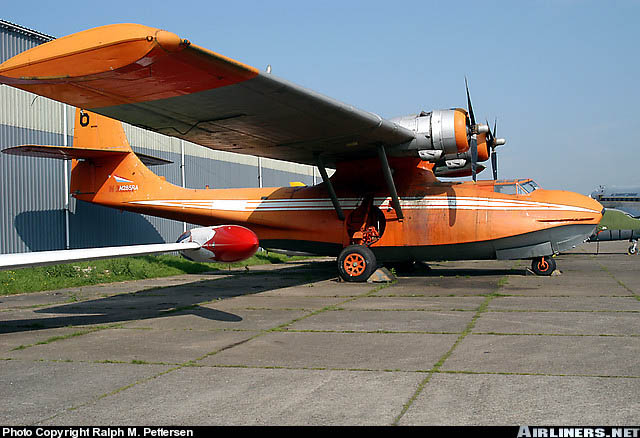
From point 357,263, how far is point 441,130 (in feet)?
12.1

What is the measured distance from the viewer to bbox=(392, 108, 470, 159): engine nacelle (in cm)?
1296

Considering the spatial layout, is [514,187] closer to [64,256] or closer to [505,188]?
[505,188]

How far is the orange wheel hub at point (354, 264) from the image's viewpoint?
13992mm

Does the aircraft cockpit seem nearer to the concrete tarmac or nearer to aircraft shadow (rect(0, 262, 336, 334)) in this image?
the concrete tarmac

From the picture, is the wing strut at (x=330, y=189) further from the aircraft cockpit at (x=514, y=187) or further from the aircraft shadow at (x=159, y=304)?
the aircraft cockpit at (x=514, y=187)

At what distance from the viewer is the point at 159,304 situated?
10875 mm

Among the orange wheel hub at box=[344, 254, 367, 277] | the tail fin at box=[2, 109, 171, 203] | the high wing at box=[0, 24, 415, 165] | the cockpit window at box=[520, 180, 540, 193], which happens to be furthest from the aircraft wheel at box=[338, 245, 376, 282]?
the tail fin at box=[2, 109, 171, 203]

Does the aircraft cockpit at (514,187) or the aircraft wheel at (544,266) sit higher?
the aircraft cockpit at (514,187)

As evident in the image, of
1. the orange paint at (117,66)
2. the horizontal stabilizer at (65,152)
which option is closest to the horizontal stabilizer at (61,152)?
the horizontal stabilizer at (65,152)

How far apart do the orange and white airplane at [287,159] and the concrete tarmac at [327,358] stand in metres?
1.39

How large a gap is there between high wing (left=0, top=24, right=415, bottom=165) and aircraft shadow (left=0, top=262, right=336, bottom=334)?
328 cm

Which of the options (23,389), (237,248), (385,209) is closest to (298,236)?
(385,209)

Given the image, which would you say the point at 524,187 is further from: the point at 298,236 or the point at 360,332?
the point at 360,332

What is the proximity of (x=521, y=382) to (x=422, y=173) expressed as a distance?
1050 centimetres
